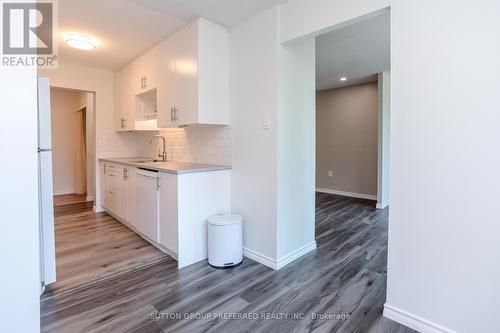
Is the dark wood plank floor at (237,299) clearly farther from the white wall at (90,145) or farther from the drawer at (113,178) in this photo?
the white wall at (90,145)

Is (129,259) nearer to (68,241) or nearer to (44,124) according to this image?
(68,241)

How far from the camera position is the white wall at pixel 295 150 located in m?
2.46

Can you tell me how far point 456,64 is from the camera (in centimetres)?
145

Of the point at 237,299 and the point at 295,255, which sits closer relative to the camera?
the point at 237,299

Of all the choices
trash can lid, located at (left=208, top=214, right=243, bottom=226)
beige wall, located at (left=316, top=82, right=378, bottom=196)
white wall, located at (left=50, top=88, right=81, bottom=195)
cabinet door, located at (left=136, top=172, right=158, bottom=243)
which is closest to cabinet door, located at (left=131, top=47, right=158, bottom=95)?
cabinet door, located at (left=136, top=172, right=158, bottom=243)

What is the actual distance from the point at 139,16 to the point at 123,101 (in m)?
2.05

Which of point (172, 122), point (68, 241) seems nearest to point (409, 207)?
point (172, 122)

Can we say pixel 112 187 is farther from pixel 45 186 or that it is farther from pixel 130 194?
pixel 45 186

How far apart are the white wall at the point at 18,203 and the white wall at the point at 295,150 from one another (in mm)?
1771

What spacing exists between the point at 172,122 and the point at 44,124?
125 cm

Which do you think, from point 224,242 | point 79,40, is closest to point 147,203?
point 224,242

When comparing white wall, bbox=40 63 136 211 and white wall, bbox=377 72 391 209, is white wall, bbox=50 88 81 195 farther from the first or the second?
white wall, bbox=377 72 391 209

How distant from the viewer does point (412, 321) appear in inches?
65.2

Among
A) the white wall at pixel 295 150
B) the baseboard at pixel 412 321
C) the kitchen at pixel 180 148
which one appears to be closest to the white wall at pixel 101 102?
the kitchen at pixel 180 148
